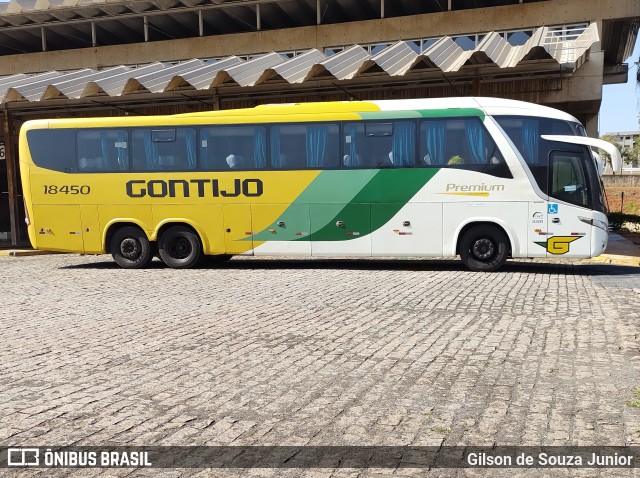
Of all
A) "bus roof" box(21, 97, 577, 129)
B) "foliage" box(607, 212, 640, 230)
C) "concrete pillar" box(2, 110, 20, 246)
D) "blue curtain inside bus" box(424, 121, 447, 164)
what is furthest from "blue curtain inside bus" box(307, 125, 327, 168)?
"foliage" box(607, 212, 640, 230)

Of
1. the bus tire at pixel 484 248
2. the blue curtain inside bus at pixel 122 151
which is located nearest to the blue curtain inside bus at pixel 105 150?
the blue curtain inside bus at pixel 122 151

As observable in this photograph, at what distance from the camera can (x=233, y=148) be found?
1573cm

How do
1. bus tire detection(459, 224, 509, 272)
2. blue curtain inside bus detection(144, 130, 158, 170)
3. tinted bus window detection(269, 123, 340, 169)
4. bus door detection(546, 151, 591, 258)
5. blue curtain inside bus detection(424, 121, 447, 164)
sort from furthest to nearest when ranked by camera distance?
blue curtain inside bus detection(144, 130, 158, 170)
tinted bus window detection(269, 123, 340, 169)
blue curtain inside bus detection(424, 121, 447, 164)
bus tire detection(459, 224, 509, 272)
bus door detection(546, 151, 591, 258)

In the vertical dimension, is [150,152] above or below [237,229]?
above

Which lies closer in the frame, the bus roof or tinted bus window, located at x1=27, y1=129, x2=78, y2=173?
the bus roof

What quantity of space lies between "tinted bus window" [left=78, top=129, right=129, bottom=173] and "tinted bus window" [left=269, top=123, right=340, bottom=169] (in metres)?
3.65

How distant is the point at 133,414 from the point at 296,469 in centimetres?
150

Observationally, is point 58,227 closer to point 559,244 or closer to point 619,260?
point 559,244

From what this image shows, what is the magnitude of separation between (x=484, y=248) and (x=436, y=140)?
2.58m

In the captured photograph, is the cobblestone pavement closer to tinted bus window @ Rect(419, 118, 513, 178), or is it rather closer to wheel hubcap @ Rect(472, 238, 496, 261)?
wheel hubcap @ Rect(472, 238, 496, 261)

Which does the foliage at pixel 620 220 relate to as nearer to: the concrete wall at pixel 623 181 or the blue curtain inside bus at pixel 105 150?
the blue curtain inside bus at pixel 105 150

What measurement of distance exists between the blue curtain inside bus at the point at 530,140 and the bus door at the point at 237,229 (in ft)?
20.6

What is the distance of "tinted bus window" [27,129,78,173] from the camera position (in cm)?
1625

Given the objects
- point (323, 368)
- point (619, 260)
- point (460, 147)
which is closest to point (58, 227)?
point (460, 147)
